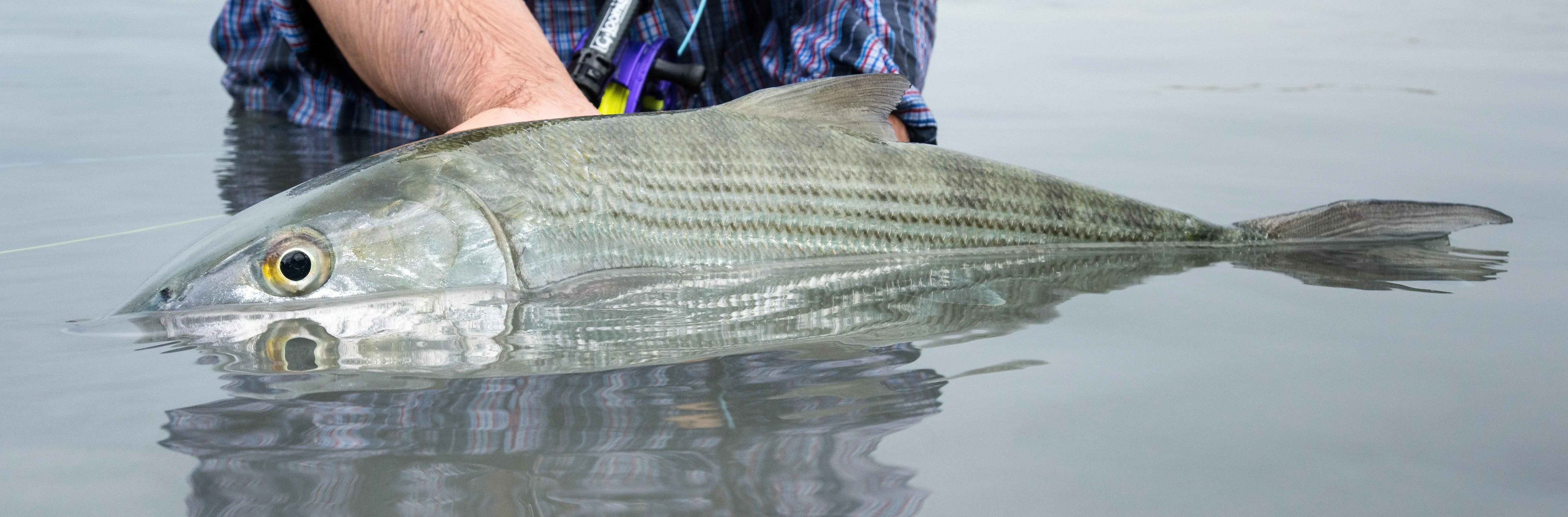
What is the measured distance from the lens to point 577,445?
1208 millimetres

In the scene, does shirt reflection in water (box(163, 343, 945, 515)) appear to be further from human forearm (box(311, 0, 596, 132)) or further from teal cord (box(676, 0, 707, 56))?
teal cord (box(676, 0, 707, 56))

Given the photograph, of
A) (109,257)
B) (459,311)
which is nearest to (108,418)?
(459,311)

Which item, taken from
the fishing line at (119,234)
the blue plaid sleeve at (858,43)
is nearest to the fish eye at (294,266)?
the fishing line at (119,234)

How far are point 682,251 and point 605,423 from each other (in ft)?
2.62

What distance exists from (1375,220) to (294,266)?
215cm

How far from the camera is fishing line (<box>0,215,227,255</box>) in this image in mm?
2232

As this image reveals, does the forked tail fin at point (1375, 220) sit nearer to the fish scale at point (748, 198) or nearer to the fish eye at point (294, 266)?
the fish scale at point (748, 198)

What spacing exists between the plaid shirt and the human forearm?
30 cm

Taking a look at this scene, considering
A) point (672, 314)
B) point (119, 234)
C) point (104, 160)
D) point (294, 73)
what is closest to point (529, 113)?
point (119, 234)

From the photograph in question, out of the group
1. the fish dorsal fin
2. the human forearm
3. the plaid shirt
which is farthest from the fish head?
the plaid shirt

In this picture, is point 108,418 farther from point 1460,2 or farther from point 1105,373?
point 1460,2

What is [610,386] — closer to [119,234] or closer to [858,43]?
[119,234]

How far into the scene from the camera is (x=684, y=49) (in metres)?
3.87

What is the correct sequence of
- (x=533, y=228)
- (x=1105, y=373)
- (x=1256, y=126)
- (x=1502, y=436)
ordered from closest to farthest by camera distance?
(x=1502, y=436), (x=1105, y=373), (x=533, y=228), (x=1256, y=126)
